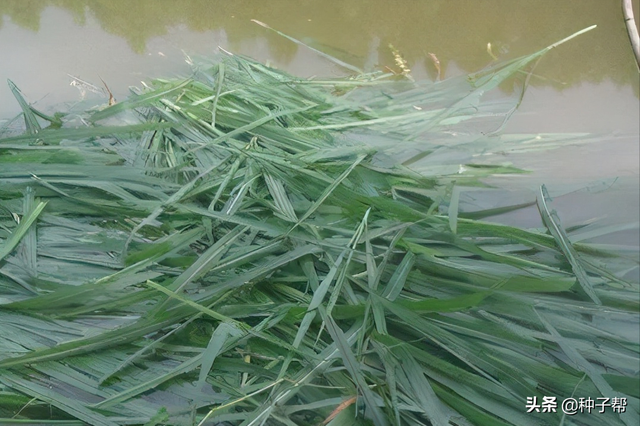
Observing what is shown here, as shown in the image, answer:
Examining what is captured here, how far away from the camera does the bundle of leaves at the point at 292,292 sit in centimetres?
71

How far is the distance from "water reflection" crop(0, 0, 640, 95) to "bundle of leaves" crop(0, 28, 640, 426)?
177 millimetres

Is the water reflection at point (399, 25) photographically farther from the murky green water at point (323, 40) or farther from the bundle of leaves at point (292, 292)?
the bundle of leaves at point (292, 292)

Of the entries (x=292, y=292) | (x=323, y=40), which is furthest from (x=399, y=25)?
(x=292, y=292)

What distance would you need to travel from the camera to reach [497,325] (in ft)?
2.40

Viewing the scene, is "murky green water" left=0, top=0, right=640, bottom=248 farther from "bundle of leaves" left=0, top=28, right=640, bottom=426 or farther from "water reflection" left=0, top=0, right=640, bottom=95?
"bundle of leaves" left=0, top=28, right=640, bottom=426

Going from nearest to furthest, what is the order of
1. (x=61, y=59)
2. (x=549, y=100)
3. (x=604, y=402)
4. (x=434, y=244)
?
(x=604, y=402)
(x=434, y=244)
(x=549, y=100)
(x=61, y=59)

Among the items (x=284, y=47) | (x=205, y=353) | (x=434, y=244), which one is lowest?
(x=205, y=353)

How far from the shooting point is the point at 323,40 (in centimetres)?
118

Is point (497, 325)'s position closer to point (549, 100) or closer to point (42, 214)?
point (549, 100)

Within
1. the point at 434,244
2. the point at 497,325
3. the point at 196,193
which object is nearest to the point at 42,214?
the point at 196,193

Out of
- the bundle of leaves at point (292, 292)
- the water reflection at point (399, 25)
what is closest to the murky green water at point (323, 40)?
the water reflection at point (399, 25)

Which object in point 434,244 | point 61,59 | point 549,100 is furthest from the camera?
point 61,59

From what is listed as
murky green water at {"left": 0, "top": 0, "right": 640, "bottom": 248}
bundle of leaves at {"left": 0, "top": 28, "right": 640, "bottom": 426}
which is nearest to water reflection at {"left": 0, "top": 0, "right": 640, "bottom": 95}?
murky green water at {"left": 0, "top": 0, "right": 640, "bottom": 248}

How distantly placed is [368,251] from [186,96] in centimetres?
56
